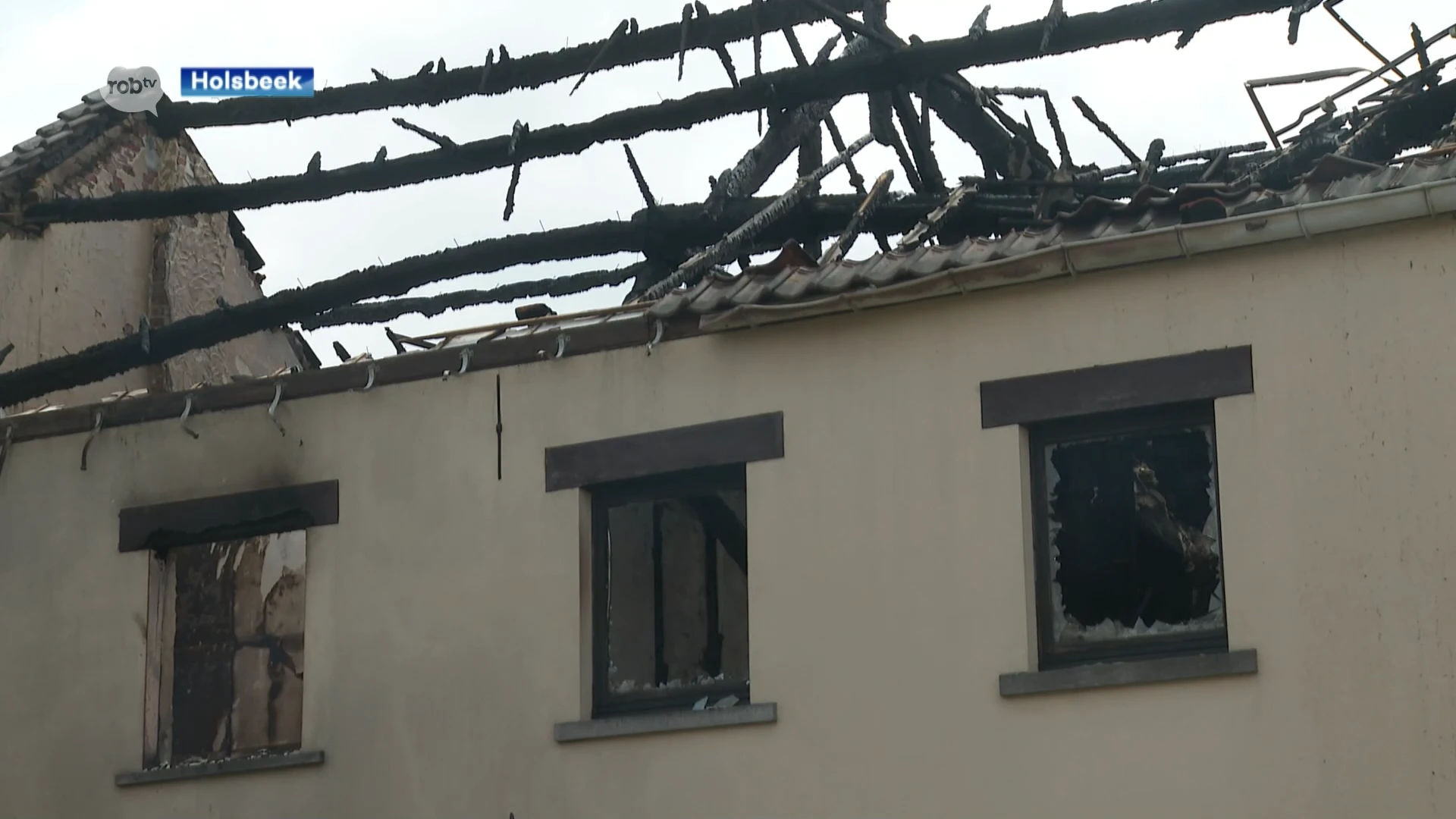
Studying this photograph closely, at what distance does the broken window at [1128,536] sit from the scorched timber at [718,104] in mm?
3131

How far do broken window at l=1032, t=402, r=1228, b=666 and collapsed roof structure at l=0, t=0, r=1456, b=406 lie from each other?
1647mm

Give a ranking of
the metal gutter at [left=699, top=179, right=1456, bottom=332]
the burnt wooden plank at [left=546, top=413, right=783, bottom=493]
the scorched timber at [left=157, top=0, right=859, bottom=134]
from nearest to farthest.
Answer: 1. the metal gutter at [left=699, top=179, right=1456, bottom=332]
2. the burnt wooden plank at [left=546, top=413, right=783, bottom=493]
3. the scorched timber at [left=157, top=0, right=859, bottom=134]

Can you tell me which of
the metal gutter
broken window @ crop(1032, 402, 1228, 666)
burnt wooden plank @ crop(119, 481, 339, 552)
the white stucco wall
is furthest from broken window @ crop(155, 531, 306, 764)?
broken window @ crop(1032, 402, 1228, 666)

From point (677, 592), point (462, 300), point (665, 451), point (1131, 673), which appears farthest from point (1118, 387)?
point (462, 300)

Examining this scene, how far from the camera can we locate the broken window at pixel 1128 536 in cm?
1100

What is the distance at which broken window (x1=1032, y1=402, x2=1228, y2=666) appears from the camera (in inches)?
433

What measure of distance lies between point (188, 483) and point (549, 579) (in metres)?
3.14

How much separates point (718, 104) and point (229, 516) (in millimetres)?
4480

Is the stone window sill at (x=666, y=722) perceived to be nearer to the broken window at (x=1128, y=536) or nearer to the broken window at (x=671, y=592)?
the broken window at (x=671, y=592)

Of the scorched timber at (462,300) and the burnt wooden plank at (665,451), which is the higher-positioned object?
the scorched timber at (462,300)

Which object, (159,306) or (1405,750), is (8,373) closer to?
(159,306)

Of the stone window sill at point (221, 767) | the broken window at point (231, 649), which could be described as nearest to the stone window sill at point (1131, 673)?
the stone window sill at point (221, 767)

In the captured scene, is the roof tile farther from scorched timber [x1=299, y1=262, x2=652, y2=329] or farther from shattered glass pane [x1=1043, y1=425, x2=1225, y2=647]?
scorched timber [x1=299, y1=262, x2=652, y2=329]

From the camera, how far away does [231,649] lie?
45.6 feet
